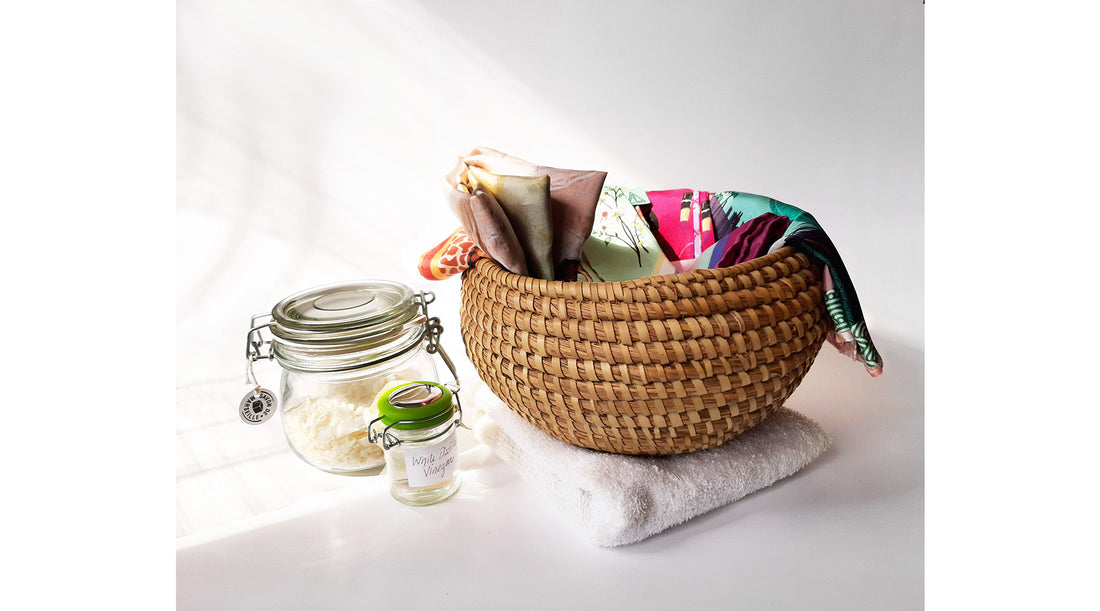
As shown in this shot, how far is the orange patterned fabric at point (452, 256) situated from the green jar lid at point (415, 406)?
130mm

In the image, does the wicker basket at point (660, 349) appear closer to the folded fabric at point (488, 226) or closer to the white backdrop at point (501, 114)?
the folded fabric at point (488, 226)

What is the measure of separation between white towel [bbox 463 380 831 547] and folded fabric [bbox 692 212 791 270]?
0.59 ft

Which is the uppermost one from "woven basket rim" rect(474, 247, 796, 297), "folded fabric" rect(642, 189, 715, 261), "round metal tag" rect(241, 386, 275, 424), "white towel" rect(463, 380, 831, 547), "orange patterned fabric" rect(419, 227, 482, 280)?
"folded fabric" rect(642, 189, 715, 261)

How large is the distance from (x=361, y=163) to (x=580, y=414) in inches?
34.9

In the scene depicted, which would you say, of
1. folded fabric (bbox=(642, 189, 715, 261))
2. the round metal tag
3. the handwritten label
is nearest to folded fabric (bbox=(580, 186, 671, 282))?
folded fabric (bbox=(642, 189, 715, 261))

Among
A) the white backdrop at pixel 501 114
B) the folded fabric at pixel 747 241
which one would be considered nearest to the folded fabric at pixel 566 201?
the folded fabric at pixel 747 241

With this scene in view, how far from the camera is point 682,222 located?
2.91ft

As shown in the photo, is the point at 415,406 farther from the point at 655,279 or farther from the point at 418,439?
the point at 655,279

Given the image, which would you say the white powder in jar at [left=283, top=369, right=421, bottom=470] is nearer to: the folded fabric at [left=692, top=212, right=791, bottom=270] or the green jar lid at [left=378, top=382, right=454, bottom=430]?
the green jar lid at [left=378, top=382, right=454, bottom=430]

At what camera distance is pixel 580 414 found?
Result: 27.1 inches

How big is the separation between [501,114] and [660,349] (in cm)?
90

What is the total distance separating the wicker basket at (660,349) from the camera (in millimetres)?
637

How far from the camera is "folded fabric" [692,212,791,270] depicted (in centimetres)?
76

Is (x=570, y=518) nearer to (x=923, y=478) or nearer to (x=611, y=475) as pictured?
(x=611, y=475)
